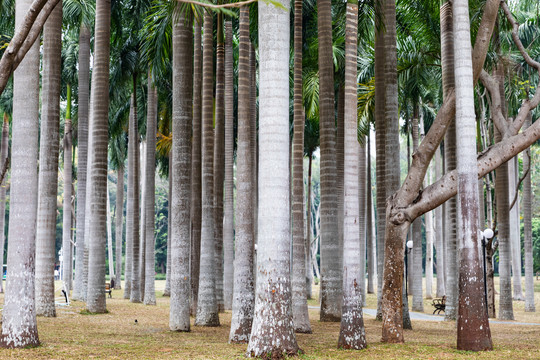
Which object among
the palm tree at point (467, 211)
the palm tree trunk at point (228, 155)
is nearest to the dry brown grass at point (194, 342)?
the palm tree at point (467, 211)

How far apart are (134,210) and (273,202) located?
16851mm

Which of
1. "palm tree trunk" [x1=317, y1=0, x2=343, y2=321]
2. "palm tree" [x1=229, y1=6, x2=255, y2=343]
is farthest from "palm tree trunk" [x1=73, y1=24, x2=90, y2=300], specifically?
"palm tree" [x1=229, y1=6, x2=255, y2=343]

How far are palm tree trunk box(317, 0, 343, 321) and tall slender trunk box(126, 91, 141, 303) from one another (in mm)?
10250

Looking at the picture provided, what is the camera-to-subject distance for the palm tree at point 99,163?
17.6m

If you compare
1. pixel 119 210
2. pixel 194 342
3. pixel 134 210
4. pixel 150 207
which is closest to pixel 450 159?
pixel 194 342

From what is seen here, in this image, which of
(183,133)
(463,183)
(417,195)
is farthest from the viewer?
(183,133)

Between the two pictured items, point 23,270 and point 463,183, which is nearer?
point 23,270

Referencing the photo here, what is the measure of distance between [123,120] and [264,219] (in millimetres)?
22168

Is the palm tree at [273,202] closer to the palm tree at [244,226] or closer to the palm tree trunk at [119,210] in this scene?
the palm tree at [244,226]

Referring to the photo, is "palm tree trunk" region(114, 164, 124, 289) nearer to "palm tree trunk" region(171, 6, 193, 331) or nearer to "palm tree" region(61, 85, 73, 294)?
"palm tree" region(61, 85, 73, 294)

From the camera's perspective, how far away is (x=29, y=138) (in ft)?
34.6

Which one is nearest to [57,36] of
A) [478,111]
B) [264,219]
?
[264,219]

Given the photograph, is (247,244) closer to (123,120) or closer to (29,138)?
(29,138)

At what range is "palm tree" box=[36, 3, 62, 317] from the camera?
52.8 feet
